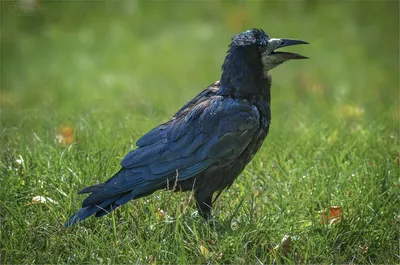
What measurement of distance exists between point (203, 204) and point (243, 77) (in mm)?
783

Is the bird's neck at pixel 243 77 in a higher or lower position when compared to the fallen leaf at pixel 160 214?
higher

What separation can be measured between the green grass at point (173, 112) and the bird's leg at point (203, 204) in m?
0.08

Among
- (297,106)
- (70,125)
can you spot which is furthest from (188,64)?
(70,125)

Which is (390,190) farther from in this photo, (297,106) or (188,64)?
(188,64)

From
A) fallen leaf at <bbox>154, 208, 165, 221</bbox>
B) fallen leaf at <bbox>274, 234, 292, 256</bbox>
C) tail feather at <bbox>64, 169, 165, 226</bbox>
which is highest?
tail feather at <bbox>64, 169, 165, 226</bbox>

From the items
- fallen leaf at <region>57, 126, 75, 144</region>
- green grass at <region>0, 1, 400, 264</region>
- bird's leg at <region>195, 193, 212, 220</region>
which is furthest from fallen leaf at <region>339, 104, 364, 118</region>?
bird's leg at <region>195, 193, 212, 220</region>

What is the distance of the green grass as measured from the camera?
439 centimetres

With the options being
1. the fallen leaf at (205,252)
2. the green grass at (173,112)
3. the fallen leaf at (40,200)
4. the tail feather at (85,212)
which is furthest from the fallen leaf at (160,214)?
the fallen leaf at (40,200)

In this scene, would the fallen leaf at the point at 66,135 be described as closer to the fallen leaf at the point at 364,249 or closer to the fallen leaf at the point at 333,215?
the fallen leaf at the point at 333,215

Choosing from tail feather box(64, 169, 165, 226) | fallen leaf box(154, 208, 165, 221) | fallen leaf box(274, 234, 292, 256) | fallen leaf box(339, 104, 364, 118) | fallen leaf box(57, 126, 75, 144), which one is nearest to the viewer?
fallen leaf box(274, 234, 292, 256)

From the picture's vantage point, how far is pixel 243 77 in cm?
485

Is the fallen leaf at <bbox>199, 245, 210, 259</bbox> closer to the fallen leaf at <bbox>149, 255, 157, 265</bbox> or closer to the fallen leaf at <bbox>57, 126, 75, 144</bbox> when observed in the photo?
the fallen leaf at <bbox>149, 255, 157, 265</bbox>

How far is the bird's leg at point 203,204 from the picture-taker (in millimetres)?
4730

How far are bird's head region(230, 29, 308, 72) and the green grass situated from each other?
2.50 feet
